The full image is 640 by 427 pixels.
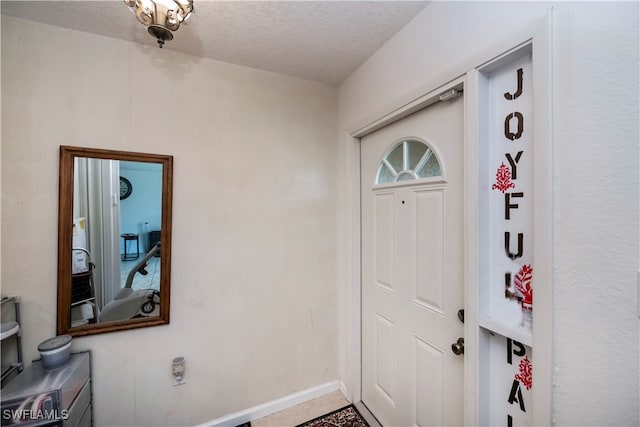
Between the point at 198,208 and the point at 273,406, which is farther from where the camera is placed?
the point at 273,406

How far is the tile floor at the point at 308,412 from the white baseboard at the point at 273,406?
24 millimetres

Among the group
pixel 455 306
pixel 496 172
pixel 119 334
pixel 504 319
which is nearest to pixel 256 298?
pixel 119 334

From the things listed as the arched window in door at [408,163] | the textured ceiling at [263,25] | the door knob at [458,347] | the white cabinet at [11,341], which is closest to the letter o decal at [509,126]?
the arched window in door at [408,163]

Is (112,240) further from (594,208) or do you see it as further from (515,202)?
(594,208)

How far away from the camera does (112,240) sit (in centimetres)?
146

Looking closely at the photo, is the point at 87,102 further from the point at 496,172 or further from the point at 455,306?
the point at 455,306

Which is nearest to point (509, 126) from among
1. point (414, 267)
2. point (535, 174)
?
point (535, 174)

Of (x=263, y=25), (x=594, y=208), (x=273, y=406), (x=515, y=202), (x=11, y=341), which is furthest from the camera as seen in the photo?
(x=273, y=406)

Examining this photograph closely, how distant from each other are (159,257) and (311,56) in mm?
1544

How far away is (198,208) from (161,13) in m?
0.99

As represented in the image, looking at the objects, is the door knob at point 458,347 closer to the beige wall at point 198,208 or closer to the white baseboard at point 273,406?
the beige wall at point 198,208

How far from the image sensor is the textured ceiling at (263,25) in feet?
4.05

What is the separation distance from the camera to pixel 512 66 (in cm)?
96

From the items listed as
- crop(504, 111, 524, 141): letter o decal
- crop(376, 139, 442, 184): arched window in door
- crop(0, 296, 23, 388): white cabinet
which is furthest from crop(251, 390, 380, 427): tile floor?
crop(504, 111, 524, 141): letter o decal
